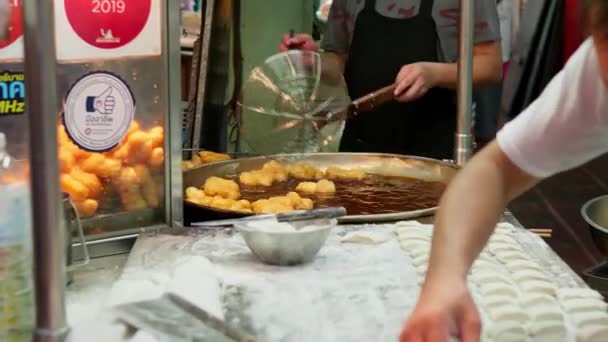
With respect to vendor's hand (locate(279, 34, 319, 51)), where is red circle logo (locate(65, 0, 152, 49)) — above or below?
above

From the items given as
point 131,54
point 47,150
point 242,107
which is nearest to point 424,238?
point 131,54

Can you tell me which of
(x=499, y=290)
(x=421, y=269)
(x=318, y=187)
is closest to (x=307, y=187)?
(x=318, y=187)

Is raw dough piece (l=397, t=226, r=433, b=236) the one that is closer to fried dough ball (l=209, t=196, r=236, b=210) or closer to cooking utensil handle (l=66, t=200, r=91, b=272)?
fried dough ball (l=209, t=196, r=236, b=210)

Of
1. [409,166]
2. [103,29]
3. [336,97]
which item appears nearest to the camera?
[103,29]

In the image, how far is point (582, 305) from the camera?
1.18 meters

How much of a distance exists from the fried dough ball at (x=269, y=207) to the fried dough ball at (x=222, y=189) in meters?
0.09

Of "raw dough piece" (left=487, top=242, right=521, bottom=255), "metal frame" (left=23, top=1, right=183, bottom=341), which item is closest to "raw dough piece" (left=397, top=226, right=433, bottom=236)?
"raw dough piece" (left=487, top=242, right=521, bottom=255)

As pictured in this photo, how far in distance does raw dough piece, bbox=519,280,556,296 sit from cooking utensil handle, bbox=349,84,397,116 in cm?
95

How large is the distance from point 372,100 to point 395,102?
0.80 feet

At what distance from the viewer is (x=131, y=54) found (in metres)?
1.39

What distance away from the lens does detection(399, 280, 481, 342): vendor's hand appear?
89 centimetres

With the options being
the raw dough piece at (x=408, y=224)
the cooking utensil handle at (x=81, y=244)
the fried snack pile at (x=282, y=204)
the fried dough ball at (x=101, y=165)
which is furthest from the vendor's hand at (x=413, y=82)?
the cooking utensil handle at (x=81, y=244)

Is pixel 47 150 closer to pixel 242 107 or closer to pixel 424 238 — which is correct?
pixel 424 238

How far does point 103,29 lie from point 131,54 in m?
0.07
